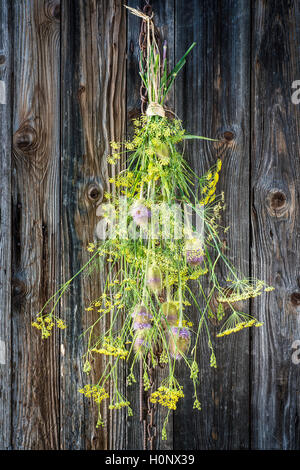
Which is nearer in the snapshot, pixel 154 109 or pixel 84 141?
pixel 154 109

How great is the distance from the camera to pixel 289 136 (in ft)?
3.10

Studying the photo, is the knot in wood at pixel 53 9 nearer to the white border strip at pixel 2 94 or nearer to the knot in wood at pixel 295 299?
the white border strip at pixel 2 94

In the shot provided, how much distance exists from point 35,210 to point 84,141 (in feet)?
0.71

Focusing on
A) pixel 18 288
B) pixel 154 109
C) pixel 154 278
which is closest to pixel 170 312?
pixel 154 278

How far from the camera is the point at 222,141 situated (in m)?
0.94

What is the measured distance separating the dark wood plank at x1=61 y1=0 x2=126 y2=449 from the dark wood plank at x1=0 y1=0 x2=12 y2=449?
0.14 meters

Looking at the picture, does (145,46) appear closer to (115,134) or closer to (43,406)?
(115,134)

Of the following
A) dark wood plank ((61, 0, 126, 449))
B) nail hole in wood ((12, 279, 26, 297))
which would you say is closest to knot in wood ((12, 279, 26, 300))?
nail hole in wood ((12, 279, 26, 297))

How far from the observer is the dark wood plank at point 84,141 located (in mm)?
944

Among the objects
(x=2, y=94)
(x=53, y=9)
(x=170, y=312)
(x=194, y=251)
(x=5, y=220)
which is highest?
(x=53, y=9)

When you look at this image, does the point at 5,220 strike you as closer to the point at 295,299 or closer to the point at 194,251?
the point at 194,251

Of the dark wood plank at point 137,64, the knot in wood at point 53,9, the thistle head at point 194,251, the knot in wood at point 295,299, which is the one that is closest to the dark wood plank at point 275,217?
the knot in wood at point 295,299

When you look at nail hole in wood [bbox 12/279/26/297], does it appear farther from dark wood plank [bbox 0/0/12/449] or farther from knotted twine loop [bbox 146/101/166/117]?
knotted twine loop [bbox 146/101/166/117]

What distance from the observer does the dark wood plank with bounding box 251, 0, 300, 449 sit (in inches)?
37.0
